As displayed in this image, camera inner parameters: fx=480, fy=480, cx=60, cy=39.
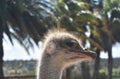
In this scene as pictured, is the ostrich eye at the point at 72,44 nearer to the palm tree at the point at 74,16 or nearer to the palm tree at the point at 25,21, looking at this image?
the palm tree at the point at 25,21

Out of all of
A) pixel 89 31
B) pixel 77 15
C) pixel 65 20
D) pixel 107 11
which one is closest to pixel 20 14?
pixel 65 20

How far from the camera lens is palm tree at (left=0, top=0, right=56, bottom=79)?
2027 cm

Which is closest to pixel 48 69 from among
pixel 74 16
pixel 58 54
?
pixel 58 54

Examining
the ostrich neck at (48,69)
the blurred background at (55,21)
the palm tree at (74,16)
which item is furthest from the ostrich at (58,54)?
the palm tree at (74,16)

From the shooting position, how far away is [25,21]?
20.7 meters

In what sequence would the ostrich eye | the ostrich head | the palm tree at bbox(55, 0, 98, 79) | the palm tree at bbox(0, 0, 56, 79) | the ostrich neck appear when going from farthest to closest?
the palm tree at bbox(55, 0, 98, 79), the palm tree at bbox(0, 0, 56, 79), the ostrich eye, the ostrich head, the ostrich neck

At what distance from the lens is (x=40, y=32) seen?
20.7 m

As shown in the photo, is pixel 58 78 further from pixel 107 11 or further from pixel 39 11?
pixel 107 11

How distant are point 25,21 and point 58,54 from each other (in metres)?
15.6

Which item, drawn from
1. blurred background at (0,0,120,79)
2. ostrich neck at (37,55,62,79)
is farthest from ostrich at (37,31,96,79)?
blurred background at (0,0,120,79)

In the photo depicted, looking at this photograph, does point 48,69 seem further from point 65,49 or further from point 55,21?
point 55,21

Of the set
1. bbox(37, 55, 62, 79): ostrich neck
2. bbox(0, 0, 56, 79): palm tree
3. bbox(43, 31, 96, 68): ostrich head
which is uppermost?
bbox(0, 0, 56, 79): palm tree

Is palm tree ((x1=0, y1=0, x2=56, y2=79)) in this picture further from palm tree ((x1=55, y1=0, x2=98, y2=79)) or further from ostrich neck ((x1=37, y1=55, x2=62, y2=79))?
ostrich neck ((x1=37, y1=55, x2=62, y2=79))

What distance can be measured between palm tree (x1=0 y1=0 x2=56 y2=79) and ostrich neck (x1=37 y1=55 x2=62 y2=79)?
14.8 metres
